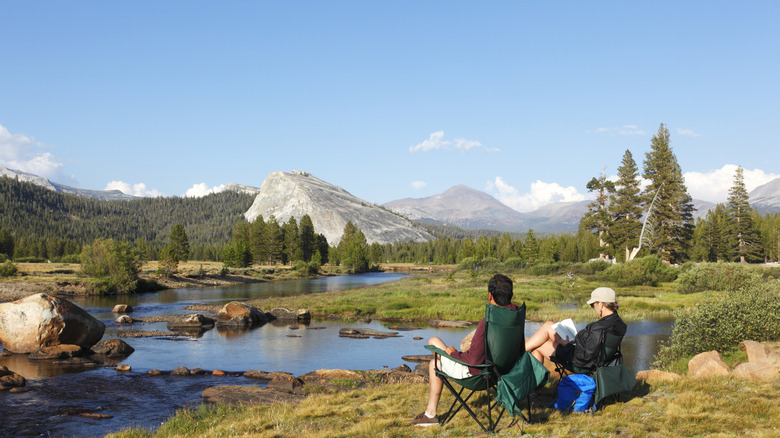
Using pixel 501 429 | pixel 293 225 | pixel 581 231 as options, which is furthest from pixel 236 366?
pixel 581 231

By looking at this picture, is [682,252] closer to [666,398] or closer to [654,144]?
[654,144]

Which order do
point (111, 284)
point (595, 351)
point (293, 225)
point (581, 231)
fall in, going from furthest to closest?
point (581, 231)
point (293, 225)
point (111, 284)
point (595, 351)

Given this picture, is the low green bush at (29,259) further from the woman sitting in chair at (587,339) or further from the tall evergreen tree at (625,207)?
the woman sitting in chair at (587,339)

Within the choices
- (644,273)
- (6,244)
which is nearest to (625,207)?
(644,273)

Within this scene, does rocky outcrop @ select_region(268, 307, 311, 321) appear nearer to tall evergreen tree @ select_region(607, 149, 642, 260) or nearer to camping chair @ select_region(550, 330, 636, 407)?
camping chair @ select_region(550, 330, 636, 407)

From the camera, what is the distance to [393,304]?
37.4 metres

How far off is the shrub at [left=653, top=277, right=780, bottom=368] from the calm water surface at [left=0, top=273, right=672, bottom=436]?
2768 millimetres

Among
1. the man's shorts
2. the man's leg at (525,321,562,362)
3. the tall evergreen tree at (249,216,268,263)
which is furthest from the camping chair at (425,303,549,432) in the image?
the tall evergreen tree at (249,216,268,263)

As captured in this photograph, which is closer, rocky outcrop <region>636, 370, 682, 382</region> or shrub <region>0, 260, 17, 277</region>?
rocky outcrop <region>636, 370, 682, 382</region>

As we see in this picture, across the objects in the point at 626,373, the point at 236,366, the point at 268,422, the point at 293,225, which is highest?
the point at 293,225

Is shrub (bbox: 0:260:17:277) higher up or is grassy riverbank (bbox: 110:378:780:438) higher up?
shrub (bbox: 0:260:17:277)

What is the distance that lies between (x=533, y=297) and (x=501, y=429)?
120ft

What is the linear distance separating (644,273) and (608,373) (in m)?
52.0

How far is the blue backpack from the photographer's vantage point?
7953mm
